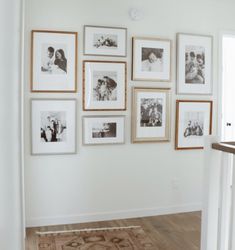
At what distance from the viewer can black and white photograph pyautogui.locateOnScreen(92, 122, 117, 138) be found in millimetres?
3572

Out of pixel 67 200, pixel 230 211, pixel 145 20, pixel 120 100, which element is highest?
pixel 145 20

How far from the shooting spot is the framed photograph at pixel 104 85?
352 centimetres

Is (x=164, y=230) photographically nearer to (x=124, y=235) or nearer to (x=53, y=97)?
(x=124, y=235)

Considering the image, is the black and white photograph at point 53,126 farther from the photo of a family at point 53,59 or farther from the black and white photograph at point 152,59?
the black and white photograph at point 152,59

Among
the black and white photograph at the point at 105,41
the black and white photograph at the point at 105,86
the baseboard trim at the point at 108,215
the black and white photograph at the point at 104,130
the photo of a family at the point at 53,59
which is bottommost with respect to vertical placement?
the baseboard trim at the point at 108,215

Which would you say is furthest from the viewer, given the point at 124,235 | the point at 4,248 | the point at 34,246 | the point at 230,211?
the point at 124,235

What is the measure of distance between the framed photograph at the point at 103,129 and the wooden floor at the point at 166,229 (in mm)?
919

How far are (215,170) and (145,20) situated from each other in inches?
87.1

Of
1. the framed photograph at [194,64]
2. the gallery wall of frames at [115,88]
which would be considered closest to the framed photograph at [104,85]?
the gallery wall of frames at [115,88]

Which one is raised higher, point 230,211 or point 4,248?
point 4,248

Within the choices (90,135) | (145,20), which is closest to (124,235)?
(90,135)

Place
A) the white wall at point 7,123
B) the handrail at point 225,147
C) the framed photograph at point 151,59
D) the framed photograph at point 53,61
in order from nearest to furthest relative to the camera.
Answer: the white wall at point 7,123 < the handrail at point 225,147 < the framed photograph at point 53,61 < the framed photograph at point 151,59

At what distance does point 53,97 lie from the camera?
3430 millimetres

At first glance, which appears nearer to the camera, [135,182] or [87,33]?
[87,33]
